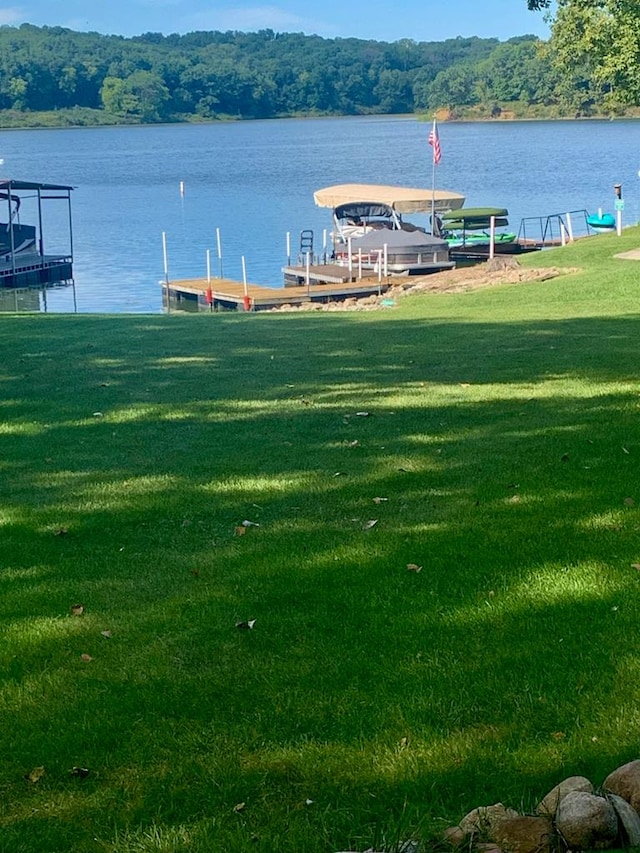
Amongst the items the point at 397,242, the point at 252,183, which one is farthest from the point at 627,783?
the point at 252,183

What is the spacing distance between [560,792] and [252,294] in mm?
31792

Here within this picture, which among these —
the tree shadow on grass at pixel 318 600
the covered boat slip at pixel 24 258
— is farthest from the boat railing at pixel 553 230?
the tree shadow on grass at pixel 318 600

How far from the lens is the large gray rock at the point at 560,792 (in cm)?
313

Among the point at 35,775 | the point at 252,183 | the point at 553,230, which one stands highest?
the point at 35,775

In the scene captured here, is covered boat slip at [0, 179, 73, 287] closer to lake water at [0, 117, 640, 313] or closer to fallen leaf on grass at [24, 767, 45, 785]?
lake water at [0, 117, 640, 313]

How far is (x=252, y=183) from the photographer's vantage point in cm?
9594

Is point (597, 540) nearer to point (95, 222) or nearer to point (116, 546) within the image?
point (116, 546)

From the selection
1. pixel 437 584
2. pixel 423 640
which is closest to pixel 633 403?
pixel 437 584

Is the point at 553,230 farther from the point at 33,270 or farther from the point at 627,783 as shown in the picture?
the point at 627,783

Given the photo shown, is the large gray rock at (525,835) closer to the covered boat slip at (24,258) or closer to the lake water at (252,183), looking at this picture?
the lake water at (252,183)

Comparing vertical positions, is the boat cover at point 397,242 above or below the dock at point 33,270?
above

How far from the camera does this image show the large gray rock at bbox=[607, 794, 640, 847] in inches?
118

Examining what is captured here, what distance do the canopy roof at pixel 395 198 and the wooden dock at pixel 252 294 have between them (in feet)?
27.2

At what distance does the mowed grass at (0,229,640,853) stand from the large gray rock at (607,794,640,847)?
1.04ft
